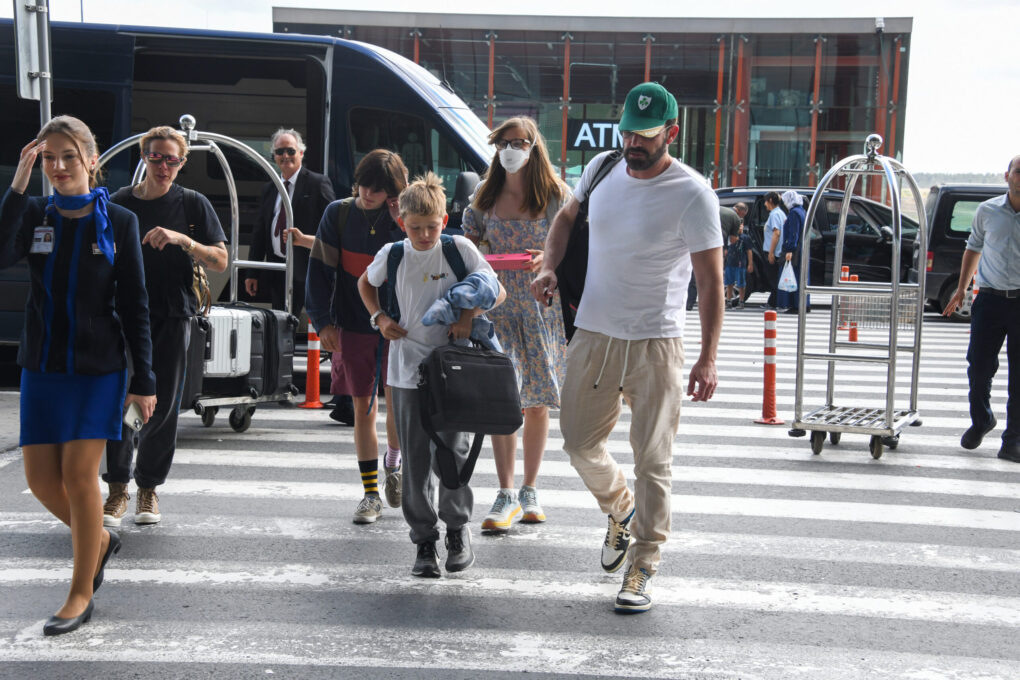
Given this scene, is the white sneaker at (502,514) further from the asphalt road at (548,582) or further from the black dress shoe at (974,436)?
the black dress shoe at (974,436)

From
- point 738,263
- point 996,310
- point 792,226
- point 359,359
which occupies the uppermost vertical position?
point 792,226

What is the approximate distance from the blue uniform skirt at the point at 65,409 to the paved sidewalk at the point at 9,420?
3.14 metres

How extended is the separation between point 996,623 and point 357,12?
27.9 meters

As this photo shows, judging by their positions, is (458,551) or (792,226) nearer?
(458,551)

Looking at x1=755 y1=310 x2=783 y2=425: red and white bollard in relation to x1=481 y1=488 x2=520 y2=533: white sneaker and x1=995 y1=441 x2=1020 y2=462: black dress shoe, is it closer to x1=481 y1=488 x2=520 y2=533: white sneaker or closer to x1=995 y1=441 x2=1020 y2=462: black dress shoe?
x1=995 y1=441 x2=1020 y2=462: black dress shoe

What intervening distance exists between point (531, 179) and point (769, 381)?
401cm

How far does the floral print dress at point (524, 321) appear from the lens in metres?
5.77

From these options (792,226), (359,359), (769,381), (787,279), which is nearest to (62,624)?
(359,359)

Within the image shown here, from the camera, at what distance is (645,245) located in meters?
4.53

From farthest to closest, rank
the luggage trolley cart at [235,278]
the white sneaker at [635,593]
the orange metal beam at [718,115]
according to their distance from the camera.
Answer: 1. the orange metal beam at [718,115]
2. the luggage trolley cart at [235,278]
3. the white sneaker at [635,593]

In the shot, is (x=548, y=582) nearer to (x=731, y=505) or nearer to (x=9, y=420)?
(x=731, y=505)

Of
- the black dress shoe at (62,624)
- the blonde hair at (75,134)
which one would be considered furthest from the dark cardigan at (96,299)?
the black dress shoe at (62,624)

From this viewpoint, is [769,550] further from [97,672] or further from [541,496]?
[97,672]

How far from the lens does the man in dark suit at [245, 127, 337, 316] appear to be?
9398 millimetres
